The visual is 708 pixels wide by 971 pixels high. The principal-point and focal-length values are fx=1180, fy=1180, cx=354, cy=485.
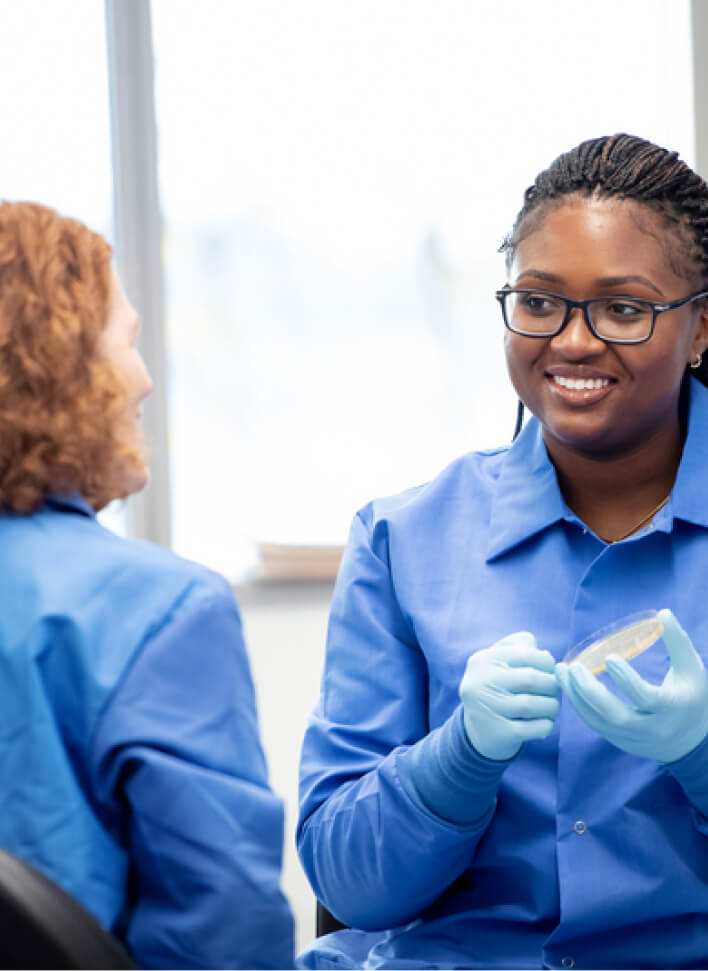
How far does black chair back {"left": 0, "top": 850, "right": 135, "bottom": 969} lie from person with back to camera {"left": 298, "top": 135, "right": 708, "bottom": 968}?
1.50 ft

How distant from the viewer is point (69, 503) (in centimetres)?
93

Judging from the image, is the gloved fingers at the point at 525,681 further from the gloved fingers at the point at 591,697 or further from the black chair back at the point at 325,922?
the black chair back at the point at 325,922

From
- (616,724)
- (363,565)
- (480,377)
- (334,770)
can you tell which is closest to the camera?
(616,724)

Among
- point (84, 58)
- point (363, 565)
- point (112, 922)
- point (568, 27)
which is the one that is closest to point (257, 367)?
point (84, 58)

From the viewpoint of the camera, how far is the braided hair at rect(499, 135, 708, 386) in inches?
48.4

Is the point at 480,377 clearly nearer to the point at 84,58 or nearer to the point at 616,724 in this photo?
the point at 84,58

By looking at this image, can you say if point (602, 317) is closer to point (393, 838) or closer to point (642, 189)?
point (642, 189)

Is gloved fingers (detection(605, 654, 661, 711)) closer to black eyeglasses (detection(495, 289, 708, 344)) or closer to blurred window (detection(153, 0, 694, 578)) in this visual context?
black eyeglasses (detection(495, 289, 708, 344))

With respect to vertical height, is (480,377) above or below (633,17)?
below

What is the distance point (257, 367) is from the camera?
2348 millimetres

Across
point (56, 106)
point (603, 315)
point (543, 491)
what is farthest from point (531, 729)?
point (56, 106)

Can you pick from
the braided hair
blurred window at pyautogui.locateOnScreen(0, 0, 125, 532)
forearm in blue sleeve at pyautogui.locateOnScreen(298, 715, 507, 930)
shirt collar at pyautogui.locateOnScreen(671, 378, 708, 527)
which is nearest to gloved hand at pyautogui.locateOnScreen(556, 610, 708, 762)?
forearm in blue sleeve at pyautogui.locateOnScreen(298, 715, 507, 930)

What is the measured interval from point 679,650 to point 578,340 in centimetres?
33

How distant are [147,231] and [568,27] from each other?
94cm
